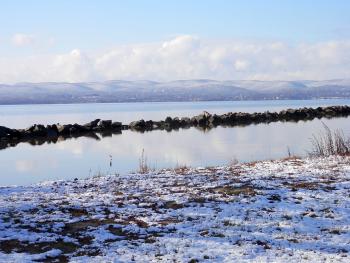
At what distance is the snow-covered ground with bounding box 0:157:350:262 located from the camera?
7402 millimetres

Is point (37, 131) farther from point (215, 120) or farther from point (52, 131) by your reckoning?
point (215, 120)

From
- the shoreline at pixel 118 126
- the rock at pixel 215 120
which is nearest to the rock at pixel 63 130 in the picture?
the shoreline at pixel 118 126

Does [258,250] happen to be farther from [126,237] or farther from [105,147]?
[105,147]

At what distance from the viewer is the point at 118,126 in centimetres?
4584

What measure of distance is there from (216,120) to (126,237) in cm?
4301

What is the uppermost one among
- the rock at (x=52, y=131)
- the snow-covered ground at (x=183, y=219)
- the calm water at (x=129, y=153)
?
the rock at (x=52, y=131)

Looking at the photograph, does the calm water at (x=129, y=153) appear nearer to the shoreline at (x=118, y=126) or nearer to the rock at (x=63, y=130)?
the shoreline at (x=118, y=126)

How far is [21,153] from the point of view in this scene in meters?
27.9

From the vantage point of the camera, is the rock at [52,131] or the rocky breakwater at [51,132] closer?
the rocky breakwater at [51,132]

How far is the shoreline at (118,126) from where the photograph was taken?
37.0 meters

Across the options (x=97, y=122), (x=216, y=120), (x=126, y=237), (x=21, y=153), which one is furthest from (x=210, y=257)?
(x=216, y=120)

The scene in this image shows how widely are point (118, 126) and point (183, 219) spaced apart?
3712 cm

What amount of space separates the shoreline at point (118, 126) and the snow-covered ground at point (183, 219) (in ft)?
71.4

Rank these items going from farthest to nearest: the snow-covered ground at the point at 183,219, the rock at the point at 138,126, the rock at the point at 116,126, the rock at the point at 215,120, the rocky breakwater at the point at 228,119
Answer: the rock at the point at 215,120, the rocky breakwater at the point at 228,119, the rock at the point at 138,126, the rock at the point at 116,126, the snow-covered ground at the point at 183,219
